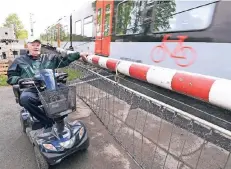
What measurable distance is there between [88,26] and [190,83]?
24.9 ft

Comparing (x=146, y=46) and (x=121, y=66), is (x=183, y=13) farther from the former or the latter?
(x=121, y=66)

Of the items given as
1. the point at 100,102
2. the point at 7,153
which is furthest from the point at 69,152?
the point at 100,102

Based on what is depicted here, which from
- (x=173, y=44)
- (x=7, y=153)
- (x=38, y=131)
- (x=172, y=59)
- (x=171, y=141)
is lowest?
(x=7, y=153)

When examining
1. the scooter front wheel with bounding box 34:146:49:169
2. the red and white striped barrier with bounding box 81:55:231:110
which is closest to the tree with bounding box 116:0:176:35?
the red and white striped barrier with bounding box 81:55:231:110

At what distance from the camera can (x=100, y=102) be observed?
4.52 metres

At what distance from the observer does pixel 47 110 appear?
2.33 meters

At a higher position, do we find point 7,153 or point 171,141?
point 171,141

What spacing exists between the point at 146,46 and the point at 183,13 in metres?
1.31

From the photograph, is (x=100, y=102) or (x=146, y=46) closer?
(x=100, y=102)

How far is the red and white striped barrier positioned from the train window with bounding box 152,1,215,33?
942 millimetres

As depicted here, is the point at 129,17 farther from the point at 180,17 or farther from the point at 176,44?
the point at 176,44

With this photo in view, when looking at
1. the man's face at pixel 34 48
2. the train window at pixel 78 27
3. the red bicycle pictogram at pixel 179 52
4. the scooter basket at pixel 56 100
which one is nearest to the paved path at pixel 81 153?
the scooter basket at pixel 56 100

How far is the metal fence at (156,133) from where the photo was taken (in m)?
2.57

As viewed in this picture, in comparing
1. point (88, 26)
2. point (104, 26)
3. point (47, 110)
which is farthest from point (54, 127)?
point (88, 26)
